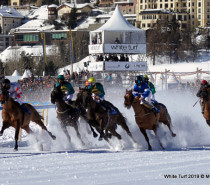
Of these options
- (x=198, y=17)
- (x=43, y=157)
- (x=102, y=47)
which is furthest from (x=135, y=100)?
(x=198, y=17)

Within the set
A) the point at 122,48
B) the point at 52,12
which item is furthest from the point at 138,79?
the point at 52,12

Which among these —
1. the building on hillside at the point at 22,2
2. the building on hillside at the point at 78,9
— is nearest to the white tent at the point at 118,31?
the building on hillside at the point at 78,9

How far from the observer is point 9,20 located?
161 metres

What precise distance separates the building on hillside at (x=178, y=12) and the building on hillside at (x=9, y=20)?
3394 cm

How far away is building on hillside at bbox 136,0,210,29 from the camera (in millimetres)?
136250

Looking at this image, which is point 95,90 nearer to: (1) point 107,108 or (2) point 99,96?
(2) point 99,96

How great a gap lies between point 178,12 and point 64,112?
404 ft

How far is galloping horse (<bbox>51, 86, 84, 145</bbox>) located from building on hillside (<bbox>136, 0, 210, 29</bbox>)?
115 metres

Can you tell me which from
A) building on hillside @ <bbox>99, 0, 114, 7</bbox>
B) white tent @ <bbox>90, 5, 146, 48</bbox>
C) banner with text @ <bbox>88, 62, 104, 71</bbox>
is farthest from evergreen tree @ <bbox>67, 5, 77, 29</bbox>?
banner with text @ <bbox>88, 62, 104, 71</bbox>

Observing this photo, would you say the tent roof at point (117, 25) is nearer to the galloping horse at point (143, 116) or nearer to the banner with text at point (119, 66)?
the banner with text at point (119, 66)

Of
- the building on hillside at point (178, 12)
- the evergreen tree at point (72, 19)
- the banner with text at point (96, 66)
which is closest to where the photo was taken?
the banner with text at point (96, 66)

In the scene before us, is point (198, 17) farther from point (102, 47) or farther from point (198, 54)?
point (102, 47)

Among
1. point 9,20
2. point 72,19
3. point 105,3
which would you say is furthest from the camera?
point 105,3

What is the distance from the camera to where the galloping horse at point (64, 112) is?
16.6 meters
